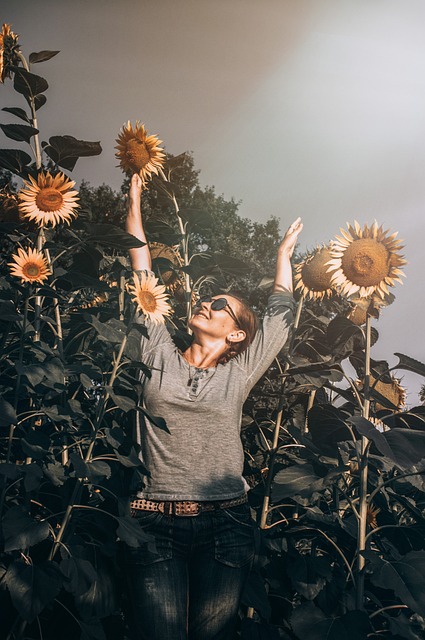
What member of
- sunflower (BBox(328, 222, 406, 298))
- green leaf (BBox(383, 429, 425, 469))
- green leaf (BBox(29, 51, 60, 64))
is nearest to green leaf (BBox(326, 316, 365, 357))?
sunflower (BBox(328, 222, 406, 298))

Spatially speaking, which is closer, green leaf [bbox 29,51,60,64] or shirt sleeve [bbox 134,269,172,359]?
shirt sleeve [bbox 134,269,172,359]

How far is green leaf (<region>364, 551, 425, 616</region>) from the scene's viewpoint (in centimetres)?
203

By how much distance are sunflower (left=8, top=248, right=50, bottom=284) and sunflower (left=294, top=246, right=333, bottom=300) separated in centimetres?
131

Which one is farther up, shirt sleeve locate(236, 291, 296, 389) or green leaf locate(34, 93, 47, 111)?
green leaf locate(34, 93, 47, 111)

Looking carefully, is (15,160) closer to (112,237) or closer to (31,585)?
(112,237)

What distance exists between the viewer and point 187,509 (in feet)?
7.55

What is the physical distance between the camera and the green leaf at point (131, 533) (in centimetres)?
201

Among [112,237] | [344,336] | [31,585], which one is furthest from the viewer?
[344,336]

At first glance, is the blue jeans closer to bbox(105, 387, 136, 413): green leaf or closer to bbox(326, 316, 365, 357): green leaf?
bbox(105, 387, 136, 413): green leaf

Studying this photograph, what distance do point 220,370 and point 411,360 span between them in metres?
0.83

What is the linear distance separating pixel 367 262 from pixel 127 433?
4.36 ft

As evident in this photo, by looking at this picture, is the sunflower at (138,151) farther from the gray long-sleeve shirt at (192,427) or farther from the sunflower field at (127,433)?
the gray long-sleeve shirt at (192,427)

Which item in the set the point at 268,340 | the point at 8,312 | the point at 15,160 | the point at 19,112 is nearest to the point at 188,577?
the point at 268,340

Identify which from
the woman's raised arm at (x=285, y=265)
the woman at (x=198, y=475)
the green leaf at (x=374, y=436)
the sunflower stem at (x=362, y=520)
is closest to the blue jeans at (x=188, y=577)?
the woman at (x=198, y=475)
